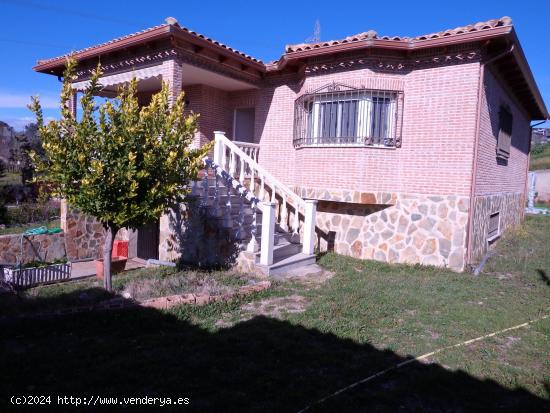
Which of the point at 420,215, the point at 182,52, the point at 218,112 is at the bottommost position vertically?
the point at 420,215

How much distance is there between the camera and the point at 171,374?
3680 mm

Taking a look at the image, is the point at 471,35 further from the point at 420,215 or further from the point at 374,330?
the point at 374,330

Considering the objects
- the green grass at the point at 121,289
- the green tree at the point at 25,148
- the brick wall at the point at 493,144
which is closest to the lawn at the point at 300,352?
the green grass at the point at 121,289

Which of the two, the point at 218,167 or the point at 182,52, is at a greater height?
the point at 182,52

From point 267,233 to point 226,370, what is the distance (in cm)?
379

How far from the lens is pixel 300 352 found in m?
4.28

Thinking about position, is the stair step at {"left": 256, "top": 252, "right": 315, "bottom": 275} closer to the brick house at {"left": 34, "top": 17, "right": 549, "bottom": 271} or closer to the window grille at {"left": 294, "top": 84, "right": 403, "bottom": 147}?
the brick house at {"left": 34, "top": 17, "right": 549, "bottom": 271}

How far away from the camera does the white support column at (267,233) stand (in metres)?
7.47

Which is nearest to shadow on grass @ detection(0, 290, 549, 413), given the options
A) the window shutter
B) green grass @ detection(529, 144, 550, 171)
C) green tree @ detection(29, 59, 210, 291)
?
green tree @ detection(29, 59, 210, 291)

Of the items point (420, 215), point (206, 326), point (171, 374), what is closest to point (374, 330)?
point (206, 326)

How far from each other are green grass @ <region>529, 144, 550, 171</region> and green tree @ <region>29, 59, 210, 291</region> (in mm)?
40086

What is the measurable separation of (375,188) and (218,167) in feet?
11.0

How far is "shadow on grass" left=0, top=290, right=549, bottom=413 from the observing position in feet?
11.0

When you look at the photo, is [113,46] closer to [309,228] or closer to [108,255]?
[108,255]
